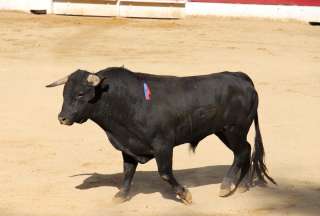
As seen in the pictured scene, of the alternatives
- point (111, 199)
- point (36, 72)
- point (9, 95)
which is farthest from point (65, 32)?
point (111, 199)

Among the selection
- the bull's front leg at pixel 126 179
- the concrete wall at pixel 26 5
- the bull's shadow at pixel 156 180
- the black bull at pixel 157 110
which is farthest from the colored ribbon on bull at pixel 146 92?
the concrete wall at pixel 26 5

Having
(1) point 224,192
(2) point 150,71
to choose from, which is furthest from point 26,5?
(1) point 224,192

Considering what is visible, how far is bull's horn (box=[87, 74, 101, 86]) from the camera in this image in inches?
253

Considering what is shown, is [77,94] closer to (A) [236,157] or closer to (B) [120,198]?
(B) [120,198]

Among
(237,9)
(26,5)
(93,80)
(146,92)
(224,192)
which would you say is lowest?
(26,5)

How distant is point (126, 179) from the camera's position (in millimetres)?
6922

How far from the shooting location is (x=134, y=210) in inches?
263

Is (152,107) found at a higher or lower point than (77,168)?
higher

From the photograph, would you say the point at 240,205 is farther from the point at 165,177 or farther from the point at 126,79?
the point at 126,79

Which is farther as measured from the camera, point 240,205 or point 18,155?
point 18,155

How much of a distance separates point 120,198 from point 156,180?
0.75 meters

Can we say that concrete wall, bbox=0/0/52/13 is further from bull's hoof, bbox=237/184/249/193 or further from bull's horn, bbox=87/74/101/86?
bull's horn, bbox=87/74/101/86

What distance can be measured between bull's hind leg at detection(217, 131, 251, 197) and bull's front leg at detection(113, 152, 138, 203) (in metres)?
0.79

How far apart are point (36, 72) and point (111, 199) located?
663 centimetres
